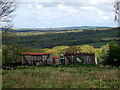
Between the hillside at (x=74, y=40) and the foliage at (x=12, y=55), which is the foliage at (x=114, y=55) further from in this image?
the hillside at (x=74, y=40)

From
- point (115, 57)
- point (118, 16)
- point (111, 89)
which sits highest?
point (118, 16)

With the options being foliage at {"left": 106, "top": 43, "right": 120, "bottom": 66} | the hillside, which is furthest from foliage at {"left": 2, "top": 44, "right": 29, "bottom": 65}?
the hillside

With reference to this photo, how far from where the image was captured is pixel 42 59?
3716cm

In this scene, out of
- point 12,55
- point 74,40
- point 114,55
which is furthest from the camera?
point 74,40

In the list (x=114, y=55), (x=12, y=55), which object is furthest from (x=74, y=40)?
(x=114, y=55)

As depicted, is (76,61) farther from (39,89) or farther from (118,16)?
(39,89)

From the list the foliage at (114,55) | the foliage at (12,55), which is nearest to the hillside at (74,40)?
the foliage at (12,55)

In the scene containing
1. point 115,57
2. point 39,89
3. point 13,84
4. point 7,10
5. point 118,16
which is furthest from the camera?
point 115,57

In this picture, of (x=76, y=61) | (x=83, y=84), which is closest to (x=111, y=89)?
(x=83, y=84)

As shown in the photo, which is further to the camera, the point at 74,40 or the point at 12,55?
the point at 74,40

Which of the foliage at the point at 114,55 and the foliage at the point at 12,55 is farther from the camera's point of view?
the foliage at the point at 12,55

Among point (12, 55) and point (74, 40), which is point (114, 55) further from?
point (74, 40)

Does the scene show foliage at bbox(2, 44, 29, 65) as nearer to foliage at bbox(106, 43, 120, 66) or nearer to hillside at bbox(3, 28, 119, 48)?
foliage at bbox(106, 43, 120, 66)

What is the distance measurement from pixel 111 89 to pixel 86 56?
23.8m
